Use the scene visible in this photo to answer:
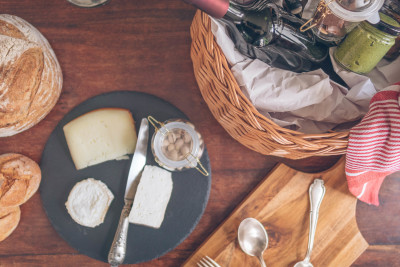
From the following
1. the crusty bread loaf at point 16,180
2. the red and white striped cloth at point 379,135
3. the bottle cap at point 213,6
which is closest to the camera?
the bottle cap at point 213,6

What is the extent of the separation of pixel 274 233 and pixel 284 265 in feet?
0.27

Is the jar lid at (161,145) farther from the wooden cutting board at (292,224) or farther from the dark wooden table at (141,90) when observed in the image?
the wooden cutting board at (292,224)

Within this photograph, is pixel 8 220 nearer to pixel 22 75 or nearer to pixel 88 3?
pixel 22 75

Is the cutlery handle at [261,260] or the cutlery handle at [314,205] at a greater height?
the cutlery handle at [314,205]

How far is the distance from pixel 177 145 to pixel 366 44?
0.42 metres

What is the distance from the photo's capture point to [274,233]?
0.76 metres

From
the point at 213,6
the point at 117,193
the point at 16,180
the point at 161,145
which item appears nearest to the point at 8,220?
the point at 16,180

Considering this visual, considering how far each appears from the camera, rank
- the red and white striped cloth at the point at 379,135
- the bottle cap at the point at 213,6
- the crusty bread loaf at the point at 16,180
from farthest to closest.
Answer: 1. the crusty bread loaf at the point at 16,180
2. the red and white striped cloth at the point at 379,135
3. the bottle cap at the point at 213,6

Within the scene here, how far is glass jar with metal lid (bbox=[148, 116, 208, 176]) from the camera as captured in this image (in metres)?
0.72

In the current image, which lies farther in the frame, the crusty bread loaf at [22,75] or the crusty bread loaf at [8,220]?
the crusty bread loaf at [8,220]

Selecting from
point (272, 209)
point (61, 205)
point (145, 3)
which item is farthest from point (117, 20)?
point (272, 209)

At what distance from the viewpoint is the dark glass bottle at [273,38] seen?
1.81ft

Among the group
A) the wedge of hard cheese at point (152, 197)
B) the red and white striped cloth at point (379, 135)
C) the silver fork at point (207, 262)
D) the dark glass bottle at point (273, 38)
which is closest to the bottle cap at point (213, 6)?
the dark glass bottle at point (273, 38)

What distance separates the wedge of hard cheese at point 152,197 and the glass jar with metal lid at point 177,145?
0.03 m
